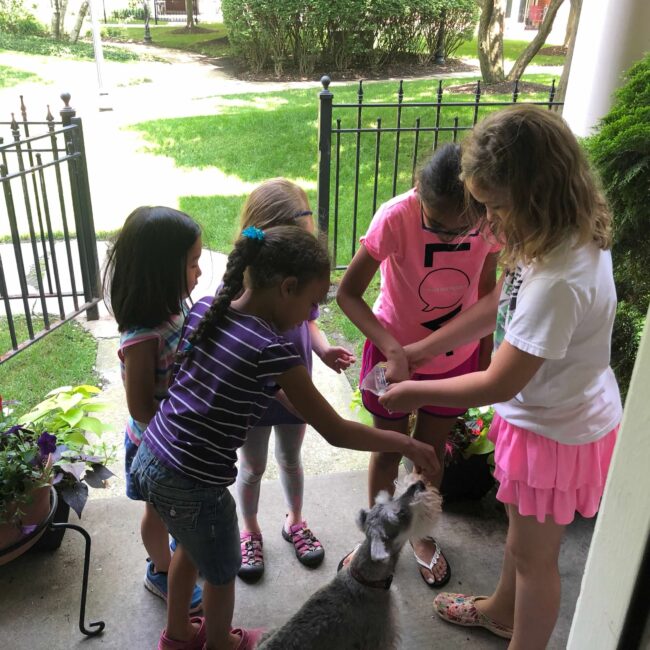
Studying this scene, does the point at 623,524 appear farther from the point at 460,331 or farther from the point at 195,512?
the point at 460,331

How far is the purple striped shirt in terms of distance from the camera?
1.72 m

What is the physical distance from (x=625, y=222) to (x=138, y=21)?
28.4 m

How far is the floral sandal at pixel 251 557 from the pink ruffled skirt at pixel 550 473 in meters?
1.24

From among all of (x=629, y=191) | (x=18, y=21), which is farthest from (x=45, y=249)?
(x=18, y=21)

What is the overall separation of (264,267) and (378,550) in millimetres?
852

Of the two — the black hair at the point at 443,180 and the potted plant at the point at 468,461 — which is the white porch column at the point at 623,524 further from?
the potted plant at the point at 468,461

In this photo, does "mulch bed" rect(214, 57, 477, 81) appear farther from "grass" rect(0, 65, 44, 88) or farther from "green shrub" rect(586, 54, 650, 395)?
"green shrub" rect(586, 54, 650, 395)

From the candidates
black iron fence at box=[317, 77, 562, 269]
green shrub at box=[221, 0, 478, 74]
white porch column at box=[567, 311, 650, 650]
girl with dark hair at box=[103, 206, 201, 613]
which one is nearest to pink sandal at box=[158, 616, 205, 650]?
girl with dark hair at box=[103, 206, 201, 613]

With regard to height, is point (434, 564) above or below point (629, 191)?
below

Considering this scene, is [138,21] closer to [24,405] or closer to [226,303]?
[24,405]

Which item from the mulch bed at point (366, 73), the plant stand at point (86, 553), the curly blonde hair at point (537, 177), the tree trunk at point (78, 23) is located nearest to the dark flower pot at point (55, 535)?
the plant stand at point (86, 553)

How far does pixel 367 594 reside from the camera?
193 cm

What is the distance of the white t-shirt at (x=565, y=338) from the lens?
5.31 feet

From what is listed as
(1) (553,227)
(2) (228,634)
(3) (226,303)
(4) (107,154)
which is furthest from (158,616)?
(4) (107,154)
